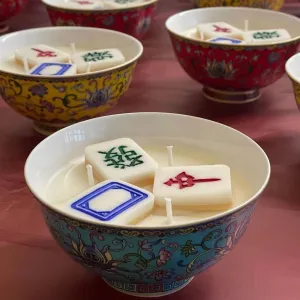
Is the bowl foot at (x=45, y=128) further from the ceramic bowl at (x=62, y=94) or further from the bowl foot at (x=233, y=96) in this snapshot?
the bowl foot at (x=233, y=96)

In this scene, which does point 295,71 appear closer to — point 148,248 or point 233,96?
point 233,96

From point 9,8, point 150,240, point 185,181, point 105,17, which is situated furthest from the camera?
point 9,8

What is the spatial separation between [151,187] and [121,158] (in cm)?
4

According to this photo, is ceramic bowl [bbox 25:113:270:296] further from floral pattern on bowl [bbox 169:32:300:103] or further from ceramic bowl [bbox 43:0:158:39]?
ceramic bowl [bbox 43:0:158:39]

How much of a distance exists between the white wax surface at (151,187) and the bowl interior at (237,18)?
0.45 m

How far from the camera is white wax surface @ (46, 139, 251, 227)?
A: 53cm

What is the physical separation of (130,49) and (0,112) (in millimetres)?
235

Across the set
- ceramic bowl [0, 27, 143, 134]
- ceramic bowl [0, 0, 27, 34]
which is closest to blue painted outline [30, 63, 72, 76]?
ceramic bowl [0, 27, 143, 134]

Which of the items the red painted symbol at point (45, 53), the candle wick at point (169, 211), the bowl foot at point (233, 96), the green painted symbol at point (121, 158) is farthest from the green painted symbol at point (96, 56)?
the candle wick at point (169, 211)

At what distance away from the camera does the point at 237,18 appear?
1129mm

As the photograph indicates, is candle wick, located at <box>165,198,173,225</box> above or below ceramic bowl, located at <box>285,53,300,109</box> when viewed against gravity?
above

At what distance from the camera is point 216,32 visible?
3.29ft

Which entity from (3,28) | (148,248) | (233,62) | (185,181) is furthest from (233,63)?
(3,28)

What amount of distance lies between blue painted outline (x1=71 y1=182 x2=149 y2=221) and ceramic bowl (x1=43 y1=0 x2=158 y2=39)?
0.60m
